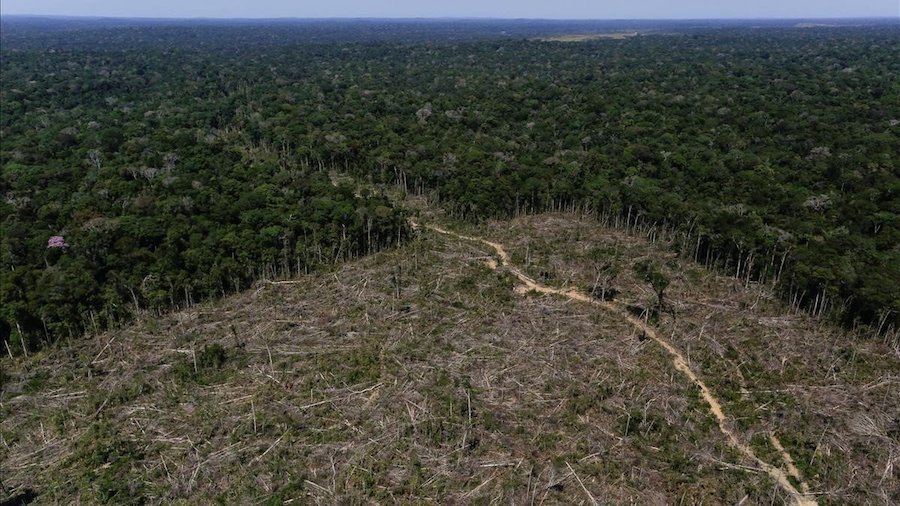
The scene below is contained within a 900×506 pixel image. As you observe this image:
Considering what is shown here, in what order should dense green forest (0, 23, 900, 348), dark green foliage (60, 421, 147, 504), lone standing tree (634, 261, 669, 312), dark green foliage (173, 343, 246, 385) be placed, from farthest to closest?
dense green forest (0, 23, 900, 348), lone standing tree (634, 261, 669, 312), dark green foliage (173, 343, 246, 385), dark green foliage (60, 421, 147, 504)

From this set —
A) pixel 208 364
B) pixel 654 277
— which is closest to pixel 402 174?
pixel 654 277

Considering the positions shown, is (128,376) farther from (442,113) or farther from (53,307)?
(442,113)

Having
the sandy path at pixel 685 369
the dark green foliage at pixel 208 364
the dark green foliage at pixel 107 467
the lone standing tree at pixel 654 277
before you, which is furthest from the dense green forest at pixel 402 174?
the dark green foliage at pixel 107 467

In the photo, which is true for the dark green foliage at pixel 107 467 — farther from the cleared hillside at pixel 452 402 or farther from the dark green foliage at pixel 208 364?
the dark green foliage at pixel 208 364

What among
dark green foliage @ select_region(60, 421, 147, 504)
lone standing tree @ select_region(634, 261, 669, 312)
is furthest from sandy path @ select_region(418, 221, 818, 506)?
dark green foliage @ select_region(60, 421, 147, 504)

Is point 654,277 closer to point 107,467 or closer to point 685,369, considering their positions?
point 685,369

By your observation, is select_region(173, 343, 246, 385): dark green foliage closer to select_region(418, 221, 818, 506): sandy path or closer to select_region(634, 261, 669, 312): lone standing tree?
select_region(418, 221, 818, 506): sandy path
